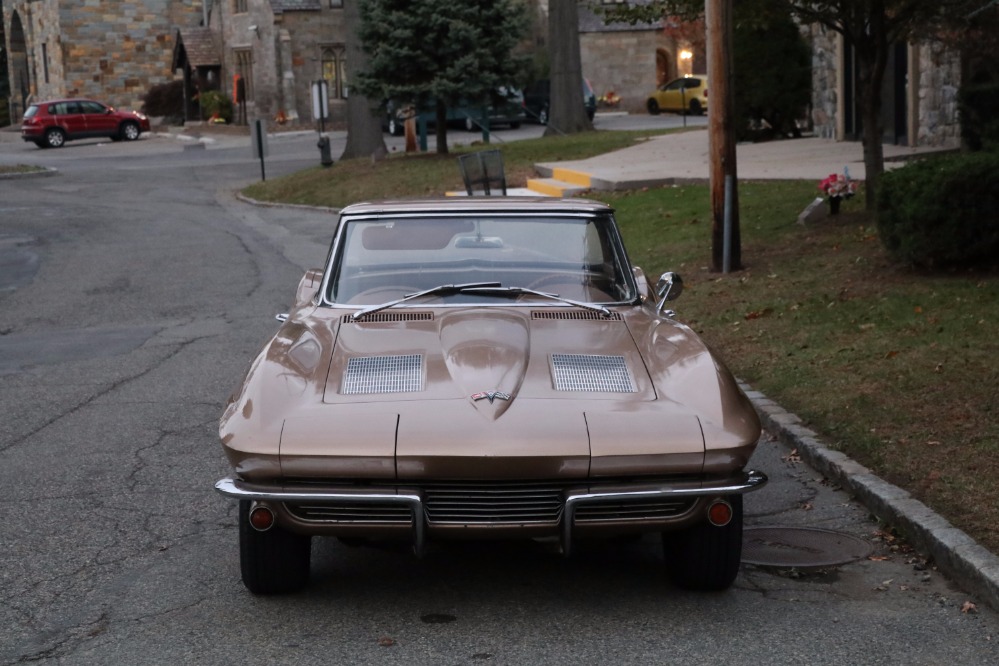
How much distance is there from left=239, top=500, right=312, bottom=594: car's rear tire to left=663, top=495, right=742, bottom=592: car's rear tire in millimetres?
1385

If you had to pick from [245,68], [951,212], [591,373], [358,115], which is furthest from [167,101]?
[591,373]

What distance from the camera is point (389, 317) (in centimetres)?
560

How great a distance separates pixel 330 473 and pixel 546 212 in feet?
7.17

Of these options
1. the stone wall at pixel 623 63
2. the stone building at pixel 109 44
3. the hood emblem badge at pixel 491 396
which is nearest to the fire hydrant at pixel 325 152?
the hood emblem badge at pixel 491 396

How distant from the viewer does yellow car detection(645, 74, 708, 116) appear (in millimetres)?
48469

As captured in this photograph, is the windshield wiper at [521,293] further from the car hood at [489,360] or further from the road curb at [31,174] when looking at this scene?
the road curb at [31,174]

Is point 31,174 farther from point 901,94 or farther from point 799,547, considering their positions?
point 799,547

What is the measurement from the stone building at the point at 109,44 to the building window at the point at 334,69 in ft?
36.9

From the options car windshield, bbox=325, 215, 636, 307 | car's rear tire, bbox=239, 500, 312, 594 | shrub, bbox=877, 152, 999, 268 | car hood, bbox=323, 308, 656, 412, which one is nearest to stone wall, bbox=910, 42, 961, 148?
shrub, bbox=877, 152, 999, 268

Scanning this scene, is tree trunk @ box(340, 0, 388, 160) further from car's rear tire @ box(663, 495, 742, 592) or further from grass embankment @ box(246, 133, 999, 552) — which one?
car's rear tire @ box(663, 495, 742, 592)

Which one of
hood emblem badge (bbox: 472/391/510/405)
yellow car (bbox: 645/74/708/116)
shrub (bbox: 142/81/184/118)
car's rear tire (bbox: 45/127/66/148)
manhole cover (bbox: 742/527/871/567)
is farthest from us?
shrub (bbox: 142/81/184/118)

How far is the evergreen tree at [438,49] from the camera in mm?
26297

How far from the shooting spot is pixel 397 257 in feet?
19.7

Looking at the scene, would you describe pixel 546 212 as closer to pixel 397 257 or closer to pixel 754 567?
pixel 397 257
